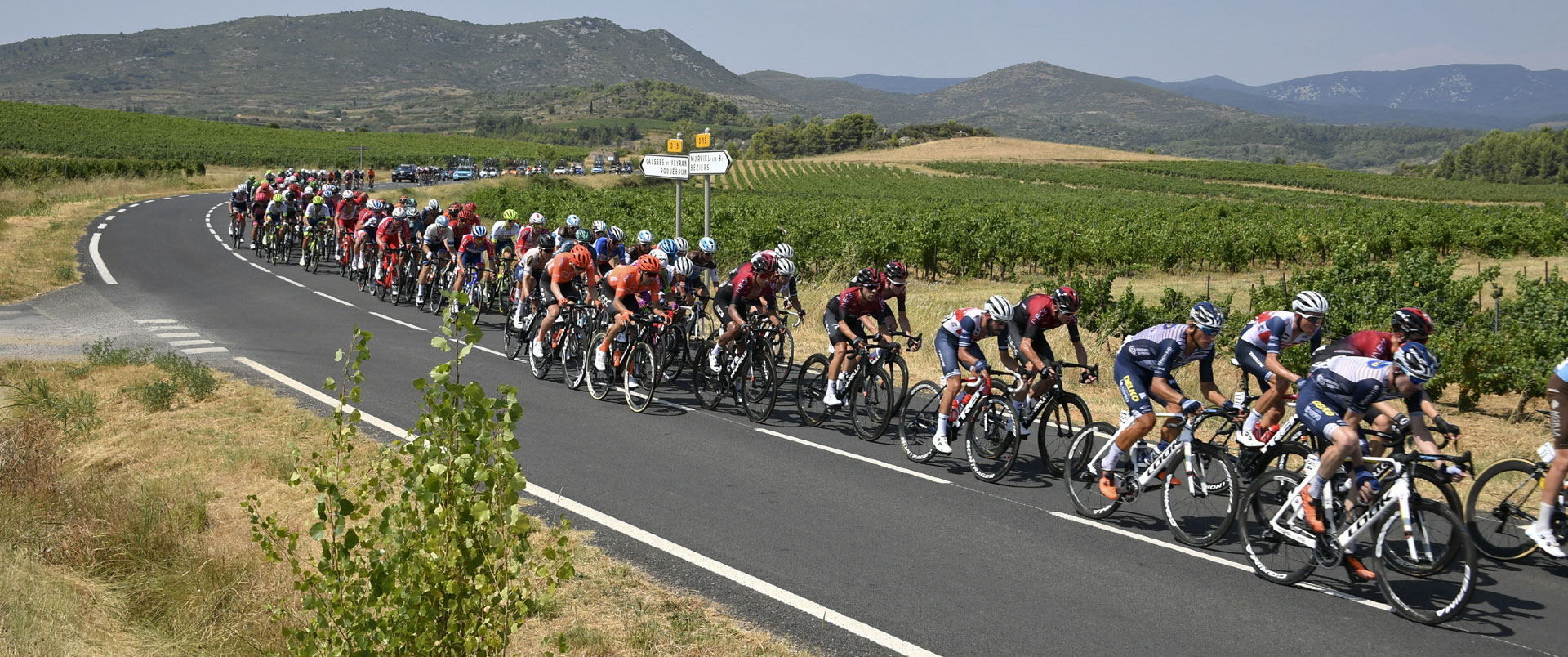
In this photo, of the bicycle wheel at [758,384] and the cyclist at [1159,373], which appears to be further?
the bicycle wheel at [758,384]

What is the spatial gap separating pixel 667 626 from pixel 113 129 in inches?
4180

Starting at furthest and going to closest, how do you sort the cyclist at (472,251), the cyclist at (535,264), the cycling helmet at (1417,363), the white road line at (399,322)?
the white road line at (399,322) < the cyclist at (472,251) < the cyclist at (535,264) < the cycling helmet at (1417,363)

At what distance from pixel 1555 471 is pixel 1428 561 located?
1.37 meters

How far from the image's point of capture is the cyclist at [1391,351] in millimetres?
7273

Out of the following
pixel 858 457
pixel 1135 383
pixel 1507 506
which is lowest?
pixel 858 457

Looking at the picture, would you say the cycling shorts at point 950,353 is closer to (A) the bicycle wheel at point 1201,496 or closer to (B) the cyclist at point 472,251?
(A) the bicycle wheel at point 1201,496

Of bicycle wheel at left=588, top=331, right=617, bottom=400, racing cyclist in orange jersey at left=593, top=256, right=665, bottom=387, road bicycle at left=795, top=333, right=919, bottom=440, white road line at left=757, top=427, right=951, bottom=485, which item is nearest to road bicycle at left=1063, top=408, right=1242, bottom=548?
white road line at left=757, top=427, right=951, bottom=485

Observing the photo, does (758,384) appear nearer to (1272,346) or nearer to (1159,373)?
(1159,373)

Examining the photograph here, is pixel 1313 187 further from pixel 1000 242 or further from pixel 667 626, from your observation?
pixel 667 626

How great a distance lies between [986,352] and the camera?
16875 mm

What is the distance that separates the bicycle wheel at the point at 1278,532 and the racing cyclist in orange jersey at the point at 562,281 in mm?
8330

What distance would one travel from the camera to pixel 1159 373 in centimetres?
826

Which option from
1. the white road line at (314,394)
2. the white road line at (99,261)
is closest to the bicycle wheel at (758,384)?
the white road line at (314,394)

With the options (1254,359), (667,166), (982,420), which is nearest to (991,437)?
(982,420)
